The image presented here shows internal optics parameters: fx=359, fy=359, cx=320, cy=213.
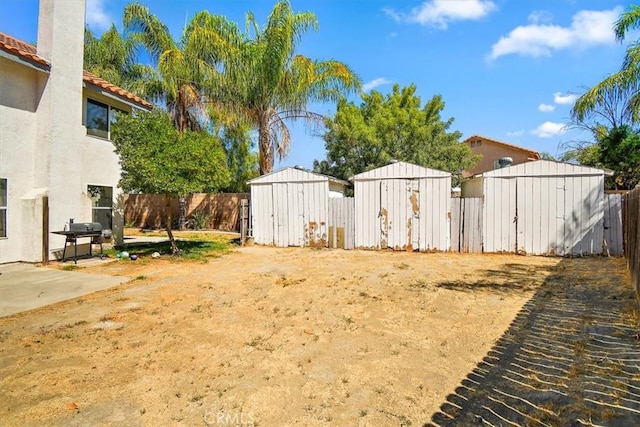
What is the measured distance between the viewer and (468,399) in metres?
2.95

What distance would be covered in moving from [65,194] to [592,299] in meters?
11.8

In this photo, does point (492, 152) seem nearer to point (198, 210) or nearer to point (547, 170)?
point (547, 170)

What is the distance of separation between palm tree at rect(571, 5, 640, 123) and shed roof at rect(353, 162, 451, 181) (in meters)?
6.69

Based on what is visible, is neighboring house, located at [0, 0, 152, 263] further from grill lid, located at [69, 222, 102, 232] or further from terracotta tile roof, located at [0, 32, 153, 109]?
grill lid, located at [69, 222, 102, 232]

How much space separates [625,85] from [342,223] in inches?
428

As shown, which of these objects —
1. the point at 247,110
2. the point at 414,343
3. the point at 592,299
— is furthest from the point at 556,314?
the point at 247,110

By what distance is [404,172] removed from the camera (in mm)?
11812

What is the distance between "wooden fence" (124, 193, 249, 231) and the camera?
19.8 metres

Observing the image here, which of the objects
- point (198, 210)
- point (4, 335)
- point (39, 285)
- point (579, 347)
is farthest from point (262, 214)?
point (579, 347)

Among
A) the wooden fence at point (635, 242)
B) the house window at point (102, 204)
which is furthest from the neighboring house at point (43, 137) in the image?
the wooden fence at point (635, 242)

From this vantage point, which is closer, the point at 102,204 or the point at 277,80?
the point at 102,204

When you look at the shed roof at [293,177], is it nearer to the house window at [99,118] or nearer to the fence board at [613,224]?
the house window at [99,118]

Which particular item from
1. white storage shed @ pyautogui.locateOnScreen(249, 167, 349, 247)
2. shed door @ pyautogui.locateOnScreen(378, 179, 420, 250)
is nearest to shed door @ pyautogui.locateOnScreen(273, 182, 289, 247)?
white storage shed @ pyautogui.locateOnScreen(249, 167, 349, 247)

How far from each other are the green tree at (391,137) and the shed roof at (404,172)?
22.4 ft
